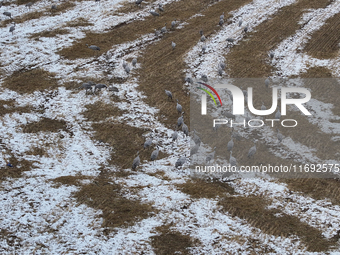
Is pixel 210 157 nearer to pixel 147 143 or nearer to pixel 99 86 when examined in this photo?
pixel 147 143

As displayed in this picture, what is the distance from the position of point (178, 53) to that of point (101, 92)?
26.3ft

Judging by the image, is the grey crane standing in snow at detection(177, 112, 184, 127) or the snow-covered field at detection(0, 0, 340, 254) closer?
the snow-covered field at detection(0, 0, 340, 254)

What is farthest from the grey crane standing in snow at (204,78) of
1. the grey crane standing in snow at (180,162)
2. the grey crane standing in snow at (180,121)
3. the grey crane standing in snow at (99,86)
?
the grey crane standing in snow at (180,162)

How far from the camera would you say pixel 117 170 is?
1734 centimetres

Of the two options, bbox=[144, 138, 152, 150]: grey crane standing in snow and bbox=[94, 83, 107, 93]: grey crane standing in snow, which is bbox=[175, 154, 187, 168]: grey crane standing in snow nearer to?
bbox=[144, 138, 152, 150]: grey crane standing in snow

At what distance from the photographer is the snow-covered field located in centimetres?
1289

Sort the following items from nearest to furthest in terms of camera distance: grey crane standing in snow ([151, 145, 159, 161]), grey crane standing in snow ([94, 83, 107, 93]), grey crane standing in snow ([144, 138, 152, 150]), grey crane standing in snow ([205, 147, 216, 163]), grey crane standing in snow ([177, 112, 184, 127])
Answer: grey crane standing in snow ([205, 147, 216, 163]), grey crane standing in snow ([151, 145, 159, 161]), grey crane standing in snow ([144, 138, 152, 150]), grey crane standing in snow ([177, 112, 184, 127]), grey crane standing in snow ([94, 83, 107, 93])

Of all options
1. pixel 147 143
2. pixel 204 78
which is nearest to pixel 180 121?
pixel 147 143

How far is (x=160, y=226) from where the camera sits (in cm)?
1362

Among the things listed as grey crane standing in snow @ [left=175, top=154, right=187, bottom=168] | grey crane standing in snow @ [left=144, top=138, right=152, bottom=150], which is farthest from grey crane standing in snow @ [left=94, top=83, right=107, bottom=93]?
grey crane standing in snow @ [left=175, top=154, right=187, bottom=168]

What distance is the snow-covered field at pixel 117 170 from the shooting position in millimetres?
12891

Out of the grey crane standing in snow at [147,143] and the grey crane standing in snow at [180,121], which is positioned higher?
the grey crane standing in snow at [180,121]

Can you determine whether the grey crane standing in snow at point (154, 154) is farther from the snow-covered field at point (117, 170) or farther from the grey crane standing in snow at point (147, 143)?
the grey crane standing in snow at point (147, 143)

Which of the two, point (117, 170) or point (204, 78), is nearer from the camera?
point (117, 170)
